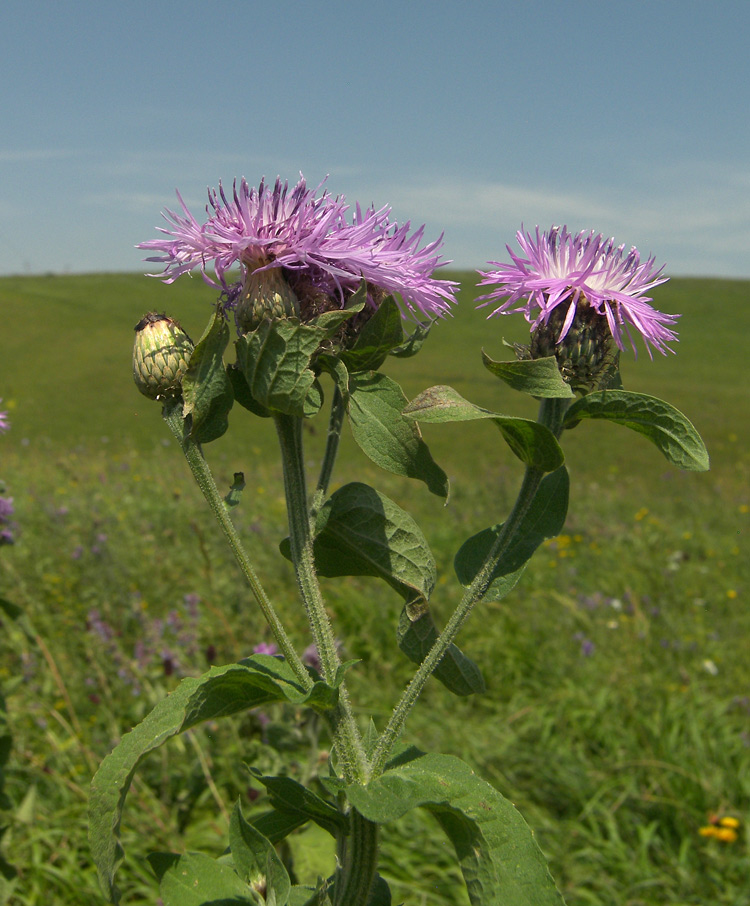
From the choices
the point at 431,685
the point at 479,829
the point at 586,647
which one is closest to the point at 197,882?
the point at 479,829

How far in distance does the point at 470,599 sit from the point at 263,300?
70cm

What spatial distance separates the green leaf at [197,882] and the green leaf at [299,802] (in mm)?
168

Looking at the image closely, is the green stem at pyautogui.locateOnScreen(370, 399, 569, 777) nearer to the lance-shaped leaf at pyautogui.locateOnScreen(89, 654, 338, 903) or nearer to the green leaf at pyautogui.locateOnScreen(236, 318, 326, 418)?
the lance-shaped leaf at pyautogui.locateOnScreen(89, 654, 338, 903)

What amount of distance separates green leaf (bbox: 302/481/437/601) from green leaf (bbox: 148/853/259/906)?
0.66m

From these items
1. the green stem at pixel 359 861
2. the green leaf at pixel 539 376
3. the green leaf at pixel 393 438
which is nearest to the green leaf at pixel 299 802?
the green stem at pixel 359 861

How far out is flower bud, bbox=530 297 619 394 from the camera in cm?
146

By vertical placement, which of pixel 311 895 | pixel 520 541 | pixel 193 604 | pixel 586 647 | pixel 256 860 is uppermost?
pixel 520 541

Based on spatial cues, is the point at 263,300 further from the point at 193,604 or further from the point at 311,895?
the point at 193,604

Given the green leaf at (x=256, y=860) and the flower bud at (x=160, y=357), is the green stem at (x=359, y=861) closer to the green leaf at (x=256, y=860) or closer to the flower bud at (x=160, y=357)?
the green leaf at (x=256, y=860)

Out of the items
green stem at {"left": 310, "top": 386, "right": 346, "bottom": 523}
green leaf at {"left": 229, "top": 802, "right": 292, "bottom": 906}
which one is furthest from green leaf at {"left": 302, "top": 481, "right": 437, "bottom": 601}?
green leaf at {"left": 229, "top": 802, "right": 292, "bottom": 906}

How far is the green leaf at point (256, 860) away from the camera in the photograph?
1.41 m

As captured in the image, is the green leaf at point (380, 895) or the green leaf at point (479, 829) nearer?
the green leaf at point (479, 829)

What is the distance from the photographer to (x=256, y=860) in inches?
57.5

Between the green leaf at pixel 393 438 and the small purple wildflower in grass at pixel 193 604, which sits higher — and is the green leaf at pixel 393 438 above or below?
above
